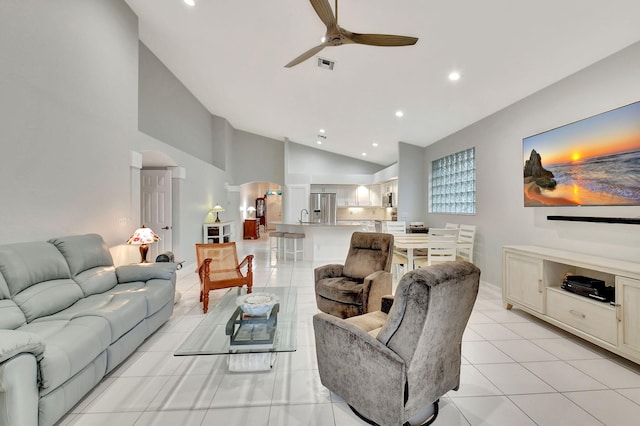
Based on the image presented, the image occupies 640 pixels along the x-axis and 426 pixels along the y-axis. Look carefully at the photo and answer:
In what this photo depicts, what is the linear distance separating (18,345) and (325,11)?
2.72 metres

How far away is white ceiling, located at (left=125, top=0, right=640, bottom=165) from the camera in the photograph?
2455mm

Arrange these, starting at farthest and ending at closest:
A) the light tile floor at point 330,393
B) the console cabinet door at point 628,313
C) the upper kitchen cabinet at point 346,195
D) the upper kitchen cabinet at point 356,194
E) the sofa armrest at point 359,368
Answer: the upper kitchen cabinet at point 346,195 → the upper kitchen cabinet at point 356,194 → the console cabinet door at point 628,313 → the light tile floor at point 330,393 → the sofa armrest at point 359,368

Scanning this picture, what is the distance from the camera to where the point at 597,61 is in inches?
108

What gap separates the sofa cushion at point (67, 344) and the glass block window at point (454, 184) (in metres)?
5.10

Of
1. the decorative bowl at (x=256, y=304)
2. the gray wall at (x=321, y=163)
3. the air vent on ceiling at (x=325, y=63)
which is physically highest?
the air vent on ceiling at (x=325, y=63)

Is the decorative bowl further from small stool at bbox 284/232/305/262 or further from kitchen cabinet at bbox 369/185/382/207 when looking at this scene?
kitchen cabinet at bbox 369/185/382/207

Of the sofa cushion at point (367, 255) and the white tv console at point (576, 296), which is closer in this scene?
the white tv console at point (576, 296)

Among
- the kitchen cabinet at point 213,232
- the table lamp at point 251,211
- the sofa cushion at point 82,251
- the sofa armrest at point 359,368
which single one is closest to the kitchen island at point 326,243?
the kitchen cabinet at point 213,232

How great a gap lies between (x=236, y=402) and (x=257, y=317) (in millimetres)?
573

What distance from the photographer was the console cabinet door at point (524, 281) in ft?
9.89

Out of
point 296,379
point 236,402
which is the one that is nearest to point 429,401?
point 296,379

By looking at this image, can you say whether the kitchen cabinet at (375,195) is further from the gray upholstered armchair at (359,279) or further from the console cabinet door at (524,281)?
the gray upholstered armchair at (359,279)

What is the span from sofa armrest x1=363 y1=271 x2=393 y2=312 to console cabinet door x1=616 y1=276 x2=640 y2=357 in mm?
1836

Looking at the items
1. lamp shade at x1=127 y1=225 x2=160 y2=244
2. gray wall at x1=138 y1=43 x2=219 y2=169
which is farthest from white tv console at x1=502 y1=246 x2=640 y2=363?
gray wall at x1=138 y1=43 x2=219 y2=169
